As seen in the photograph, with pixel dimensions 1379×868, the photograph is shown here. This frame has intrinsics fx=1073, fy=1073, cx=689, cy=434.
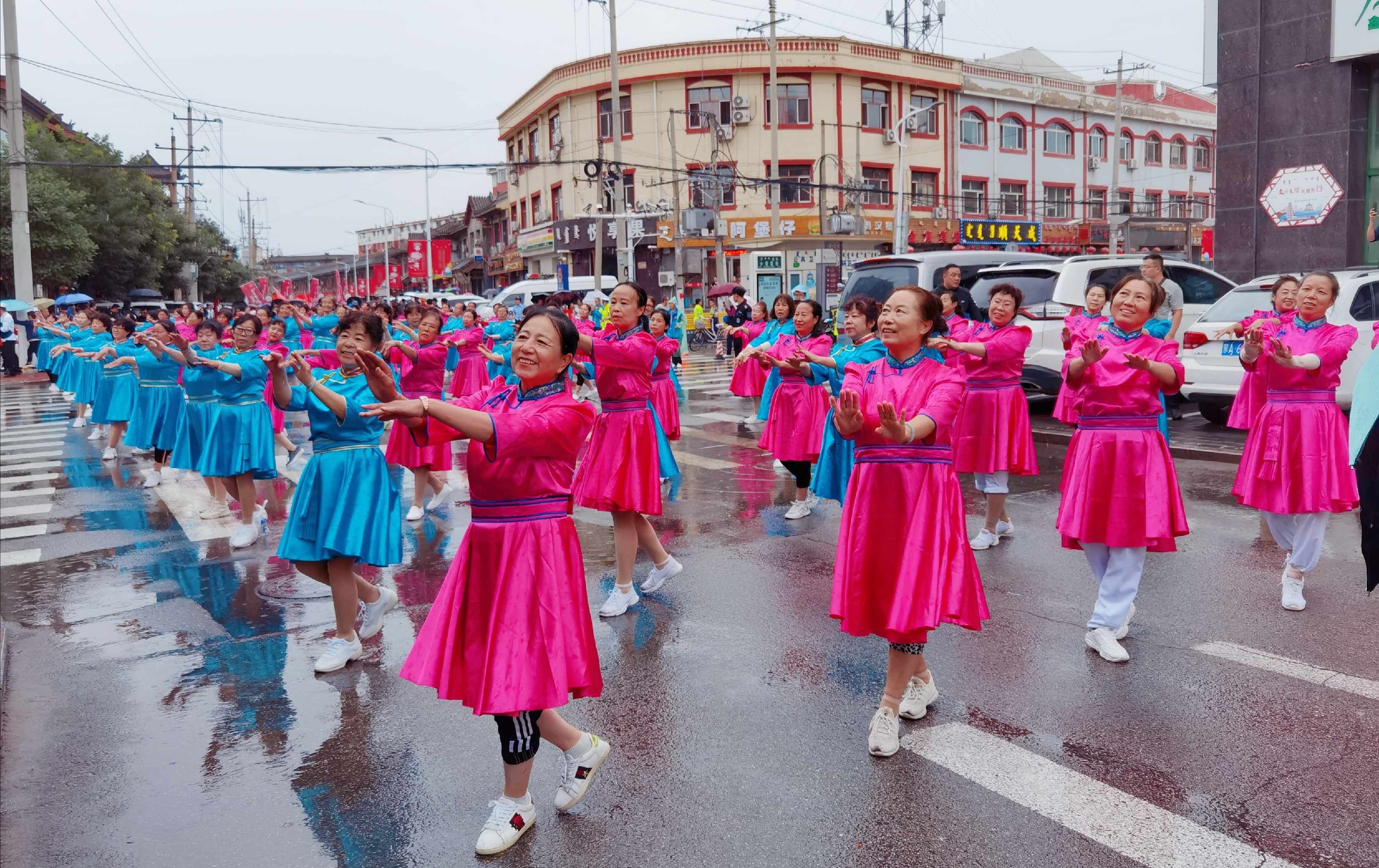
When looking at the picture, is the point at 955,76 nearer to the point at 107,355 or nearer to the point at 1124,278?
the point at 107,355

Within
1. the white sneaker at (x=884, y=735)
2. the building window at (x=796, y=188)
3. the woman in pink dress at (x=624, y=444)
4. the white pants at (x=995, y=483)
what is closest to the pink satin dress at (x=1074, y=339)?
the white pants at (x=995, y=483)

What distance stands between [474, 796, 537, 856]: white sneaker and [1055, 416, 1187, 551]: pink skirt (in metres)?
3.06

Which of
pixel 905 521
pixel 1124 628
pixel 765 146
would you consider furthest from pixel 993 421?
pixel 765 146

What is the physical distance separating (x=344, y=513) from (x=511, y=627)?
207 cm

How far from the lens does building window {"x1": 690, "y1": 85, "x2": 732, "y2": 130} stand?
128 ft

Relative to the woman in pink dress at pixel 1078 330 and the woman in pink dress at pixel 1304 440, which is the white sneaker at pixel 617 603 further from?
the woman in pink dress at pixel 1304 440

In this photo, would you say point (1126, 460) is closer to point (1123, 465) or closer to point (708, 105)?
point (1123, 465)

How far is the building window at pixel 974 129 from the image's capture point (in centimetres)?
4209

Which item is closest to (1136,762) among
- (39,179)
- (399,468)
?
(399,468)

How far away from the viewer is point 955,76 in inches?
1625

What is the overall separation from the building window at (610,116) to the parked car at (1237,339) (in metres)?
31.2

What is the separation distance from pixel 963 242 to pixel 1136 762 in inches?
1445

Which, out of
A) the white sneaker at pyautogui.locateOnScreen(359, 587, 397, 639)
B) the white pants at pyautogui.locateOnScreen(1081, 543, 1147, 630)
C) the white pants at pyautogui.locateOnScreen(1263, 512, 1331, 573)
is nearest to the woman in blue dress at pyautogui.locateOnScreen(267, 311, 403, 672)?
the white sneaker at pyautogui.locateOnScreen(359, 587, 397, 639)

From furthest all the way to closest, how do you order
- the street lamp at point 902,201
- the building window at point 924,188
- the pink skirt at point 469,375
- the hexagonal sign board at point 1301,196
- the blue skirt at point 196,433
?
the building window at point 924,188 → the street lamp at point 902,201 → the hexagonal sign board at point 1301,196 → the pink skirt at point 469,375 → the blue skirt at point 196,433
